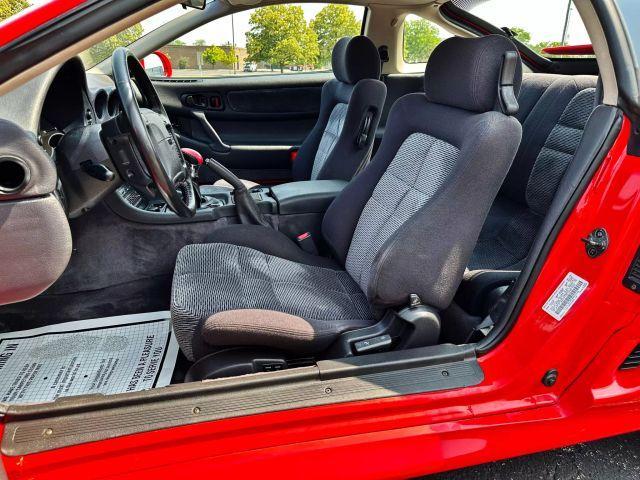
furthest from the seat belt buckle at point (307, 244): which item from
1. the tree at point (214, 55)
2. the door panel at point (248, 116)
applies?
the tree at point (214, 55)

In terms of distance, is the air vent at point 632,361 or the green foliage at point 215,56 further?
the green foliage at point 215,56

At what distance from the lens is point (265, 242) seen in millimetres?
1770

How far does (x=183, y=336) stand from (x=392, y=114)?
958mm

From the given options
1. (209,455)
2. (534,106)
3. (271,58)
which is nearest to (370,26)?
(271,58)

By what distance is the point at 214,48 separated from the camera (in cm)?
302

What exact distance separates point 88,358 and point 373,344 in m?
0.96

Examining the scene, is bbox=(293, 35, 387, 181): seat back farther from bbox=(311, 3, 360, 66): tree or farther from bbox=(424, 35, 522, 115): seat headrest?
bbox=(424, 35, 522, 115): seat headrest

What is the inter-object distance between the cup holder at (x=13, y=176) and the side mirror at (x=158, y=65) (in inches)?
75.3

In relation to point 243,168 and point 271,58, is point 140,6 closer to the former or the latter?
point 243,168

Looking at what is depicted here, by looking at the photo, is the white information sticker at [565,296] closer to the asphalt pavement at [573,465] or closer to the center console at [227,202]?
the asphalt pavement at [573,465]

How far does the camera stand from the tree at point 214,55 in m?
3.01

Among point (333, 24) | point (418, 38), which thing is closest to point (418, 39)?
point (418, 38)

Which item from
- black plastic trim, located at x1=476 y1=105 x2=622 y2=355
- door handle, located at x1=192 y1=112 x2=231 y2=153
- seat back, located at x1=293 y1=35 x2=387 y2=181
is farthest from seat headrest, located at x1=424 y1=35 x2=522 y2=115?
door handle, located at x1=192 y1=112 x2=231 y2=153

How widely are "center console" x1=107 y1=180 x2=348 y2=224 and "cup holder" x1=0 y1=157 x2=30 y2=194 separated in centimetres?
77
